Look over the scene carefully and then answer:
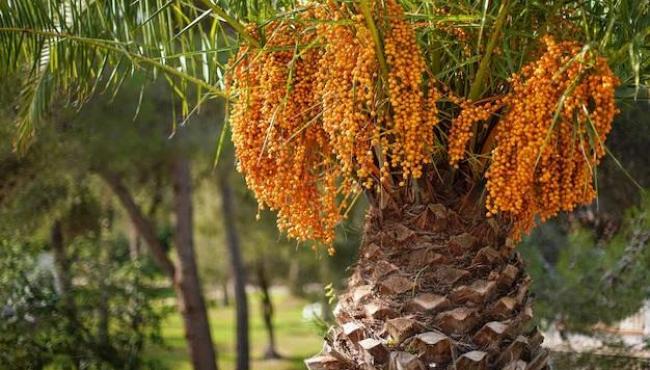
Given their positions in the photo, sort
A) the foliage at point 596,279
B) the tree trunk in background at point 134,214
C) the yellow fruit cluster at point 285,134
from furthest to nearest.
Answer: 1. the tree trunk in background at point 134,214
2. the foliage at point 596,279
3. the yellow fruit cluster at point 285,134

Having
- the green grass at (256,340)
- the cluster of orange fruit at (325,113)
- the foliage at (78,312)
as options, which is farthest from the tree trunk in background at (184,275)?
the cluster of orange fruit at (325,113)

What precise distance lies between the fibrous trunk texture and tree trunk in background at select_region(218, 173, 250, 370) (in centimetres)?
881

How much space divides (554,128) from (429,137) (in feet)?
1.18

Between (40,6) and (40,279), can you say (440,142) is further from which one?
Result: (40,279)

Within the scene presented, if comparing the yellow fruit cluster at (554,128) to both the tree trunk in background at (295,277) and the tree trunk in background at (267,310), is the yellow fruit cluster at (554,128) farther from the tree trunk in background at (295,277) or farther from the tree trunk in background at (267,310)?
the tree trunk in background at (295,277)

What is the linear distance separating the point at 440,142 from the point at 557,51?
0.52m

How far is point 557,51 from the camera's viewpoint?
251 cm

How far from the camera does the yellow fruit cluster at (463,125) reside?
2.65 m

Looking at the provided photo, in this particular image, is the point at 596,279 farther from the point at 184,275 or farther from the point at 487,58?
the point at 184,275

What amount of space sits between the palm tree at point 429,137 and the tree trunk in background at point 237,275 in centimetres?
885

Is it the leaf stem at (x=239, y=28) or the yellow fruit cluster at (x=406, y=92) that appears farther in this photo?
the leaf stem at (x=239, y=28)

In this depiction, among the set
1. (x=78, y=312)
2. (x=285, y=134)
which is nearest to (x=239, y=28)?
(x=285, y=134)

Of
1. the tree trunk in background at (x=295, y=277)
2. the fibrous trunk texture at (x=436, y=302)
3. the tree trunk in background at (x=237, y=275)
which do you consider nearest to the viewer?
the fibrous trunk texture at (x=436, y=302)

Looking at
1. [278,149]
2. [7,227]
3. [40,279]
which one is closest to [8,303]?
[40,279]
